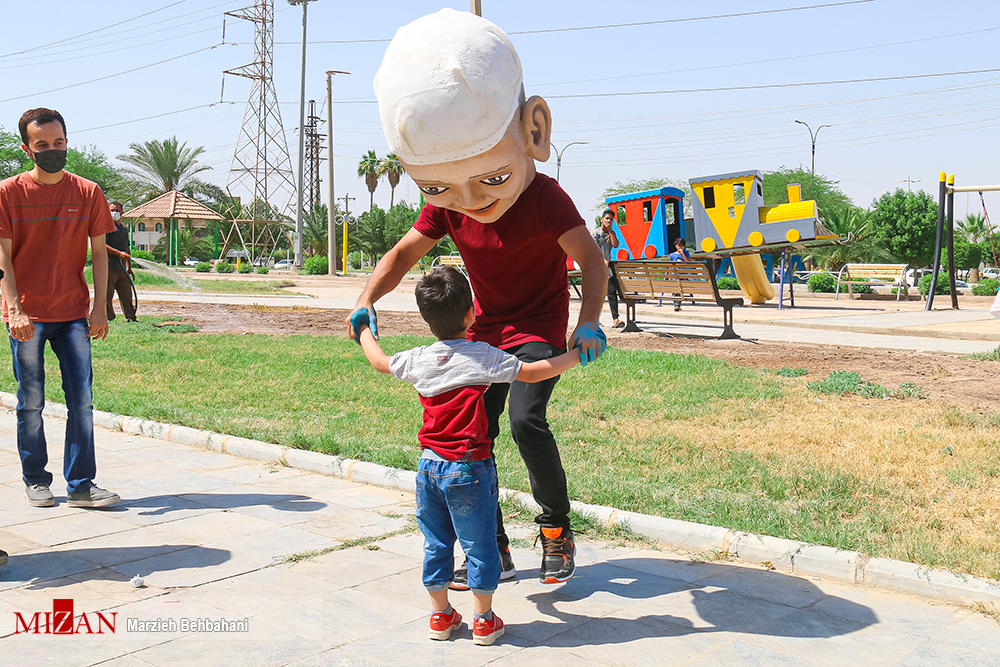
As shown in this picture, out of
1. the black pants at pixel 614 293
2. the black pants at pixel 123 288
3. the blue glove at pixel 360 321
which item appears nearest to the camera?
the blue glove at pixel 360 321

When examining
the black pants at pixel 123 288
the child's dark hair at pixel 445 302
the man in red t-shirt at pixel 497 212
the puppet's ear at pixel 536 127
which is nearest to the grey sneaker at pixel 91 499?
the man in red t-shirt at pixel 497 212

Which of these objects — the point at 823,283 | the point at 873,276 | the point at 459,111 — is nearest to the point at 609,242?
the point at 459,111

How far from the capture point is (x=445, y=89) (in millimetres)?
3314

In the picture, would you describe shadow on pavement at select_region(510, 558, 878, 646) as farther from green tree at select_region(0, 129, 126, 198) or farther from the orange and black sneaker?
Answer: green tree at select_region(0, 129, 126, 198)

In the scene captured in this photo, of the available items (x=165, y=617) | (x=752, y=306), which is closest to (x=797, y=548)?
(x=165, y=617)

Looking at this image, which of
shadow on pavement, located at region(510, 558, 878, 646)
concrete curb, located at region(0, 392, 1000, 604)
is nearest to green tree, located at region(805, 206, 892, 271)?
concrete curb, located at region(0, 392, 1000, 604)

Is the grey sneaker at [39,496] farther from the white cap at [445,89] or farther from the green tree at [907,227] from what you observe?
the green tree at [907,227]

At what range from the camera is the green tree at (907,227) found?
45656 mm

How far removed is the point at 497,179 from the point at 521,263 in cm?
43

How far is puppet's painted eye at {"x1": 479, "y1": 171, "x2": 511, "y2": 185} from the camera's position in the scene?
3525 millimetres

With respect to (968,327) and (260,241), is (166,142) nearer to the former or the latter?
(260,241)

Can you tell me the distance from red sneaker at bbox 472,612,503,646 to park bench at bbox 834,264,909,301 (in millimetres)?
23499

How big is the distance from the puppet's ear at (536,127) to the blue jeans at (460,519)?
4.13 ft

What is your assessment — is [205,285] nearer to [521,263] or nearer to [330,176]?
[330,176]
